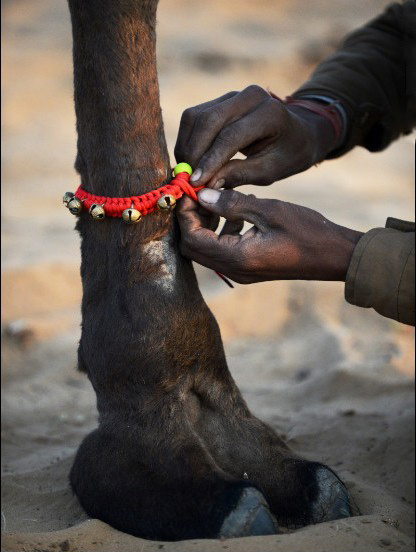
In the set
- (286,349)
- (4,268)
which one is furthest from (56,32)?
(286,349)

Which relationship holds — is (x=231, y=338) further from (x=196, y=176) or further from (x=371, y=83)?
(x=196, y=176)

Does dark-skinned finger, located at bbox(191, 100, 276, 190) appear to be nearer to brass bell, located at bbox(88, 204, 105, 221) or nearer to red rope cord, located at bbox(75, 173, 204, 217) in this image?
red rope cord, located at bbox(75, 173, 204, 217)

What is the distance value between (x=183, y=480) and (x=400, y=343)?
7.12 ft

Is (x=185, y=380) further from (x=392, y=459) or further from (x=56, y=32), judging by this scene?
(x=56, y=32)

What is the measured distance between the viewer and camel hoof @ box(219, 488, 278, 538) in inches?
73.2

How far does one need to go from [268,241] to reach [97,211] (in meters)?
0.43

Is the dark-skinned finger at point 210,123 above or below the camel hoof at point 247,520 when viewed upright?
above

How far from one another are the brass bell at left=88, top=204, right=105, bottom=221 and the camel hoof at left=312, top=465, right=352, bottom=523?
83cm

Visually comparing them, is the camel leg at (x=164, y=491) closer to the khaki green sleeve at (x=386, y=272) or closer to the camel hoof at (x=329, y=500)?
the camel hoof at (x=329, y=500)

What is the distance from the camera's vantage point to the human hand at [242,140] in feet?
7.22

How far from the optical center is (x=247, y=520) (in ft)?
6.10

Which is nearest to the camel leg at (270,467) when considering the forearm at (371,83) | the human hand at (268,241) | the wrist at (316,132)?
the human hand at (268,241)

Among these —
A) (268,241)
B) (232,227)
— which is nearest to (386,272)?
(268,241)

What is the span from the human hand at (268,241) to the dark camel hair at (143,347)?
0.10 metres
